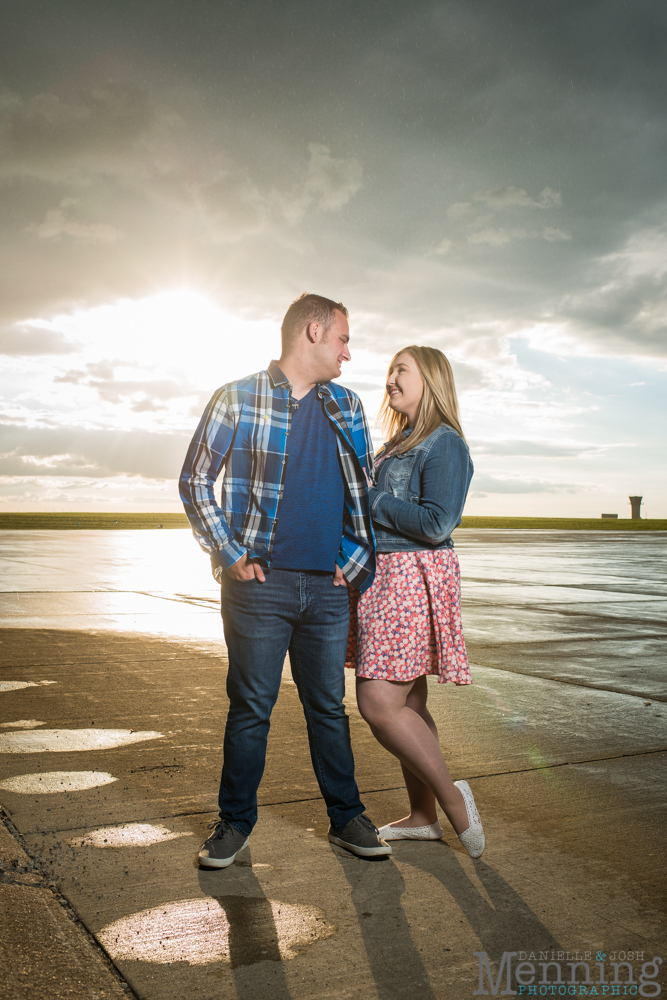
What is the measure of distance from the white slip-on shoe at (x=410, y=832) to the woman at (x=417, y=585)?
0.8 inches

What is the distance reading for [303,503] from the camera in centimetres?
305

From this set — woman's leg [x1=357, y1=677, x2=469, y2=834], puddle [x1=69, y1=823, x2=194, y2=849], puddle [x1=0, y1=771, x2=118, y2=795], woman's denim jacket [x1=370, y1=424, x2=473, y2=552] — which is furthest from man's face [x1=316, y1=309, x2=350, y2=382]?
puddle [x1=0, y1=771, x2=118, y2=795]

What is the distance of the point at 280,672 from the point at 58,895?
1.04 m

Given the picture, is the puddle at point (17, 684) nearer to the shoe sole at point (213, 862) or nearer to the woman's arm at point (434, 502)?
the shoe sole at point (213, 862)

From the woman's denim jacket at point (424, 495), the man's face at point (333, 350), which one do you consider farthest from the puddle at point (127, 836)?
the man's face at point (333, 350)

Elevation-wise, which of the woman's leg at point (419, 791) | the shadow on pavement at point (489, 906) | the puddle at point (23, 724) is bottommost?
the shadow on pavement at point (489, 906)

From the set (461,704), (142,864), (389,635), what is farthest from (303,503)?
(461,704)

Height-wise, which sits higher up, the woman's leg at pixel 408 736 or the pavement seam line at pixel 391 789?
the woman's leg at pixel 408 736

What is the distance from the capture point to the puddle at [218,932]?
238cm

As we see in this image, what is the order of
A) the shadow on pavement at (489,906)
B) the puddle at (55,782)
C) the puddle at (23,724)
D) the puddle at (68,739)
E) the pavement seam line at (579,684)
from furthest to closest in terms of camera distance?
the pavement seam line at (579,684) → the puddle at (23,724) → the puddle at (68,739) → the puddle at (55,782) → the shadow on pavement at (489,906)

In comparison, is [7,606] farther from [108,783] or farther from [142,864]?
[142,864]

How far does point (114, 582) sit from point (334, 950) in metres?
11.4

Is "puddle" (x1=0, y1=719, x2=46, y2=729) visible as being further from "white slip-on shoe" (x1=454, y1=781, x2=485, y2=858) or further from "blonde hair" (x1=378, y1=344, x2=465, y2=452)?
"blonde hair" (x1=378, y1=344, x2=465, y2=452)

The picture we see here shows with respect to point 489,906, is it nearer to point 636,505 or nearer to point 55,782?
point 55,782
